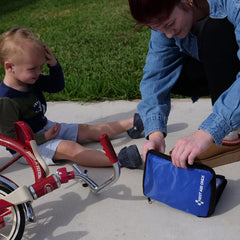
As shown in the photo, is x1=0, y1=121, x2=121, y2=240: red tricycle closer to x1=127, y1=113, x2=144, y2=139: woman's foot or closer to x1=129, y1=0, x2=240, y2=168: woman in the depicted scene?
x1=129, y1=0, x2=240, y2=168: woman

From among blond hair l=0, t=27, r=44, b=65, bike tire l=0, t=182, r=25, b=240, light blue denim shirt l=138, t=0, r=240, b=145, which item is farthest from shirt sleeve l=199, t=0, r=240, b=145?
blond hair l=0, t=27, r=44, b=65

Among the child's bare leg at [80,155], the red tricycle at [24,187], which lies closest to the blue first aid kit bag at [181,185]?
the red tricycle at [24,187]

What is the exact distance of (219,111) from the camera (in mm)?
1459

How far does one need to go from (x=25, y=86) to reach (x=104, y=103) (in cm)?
88

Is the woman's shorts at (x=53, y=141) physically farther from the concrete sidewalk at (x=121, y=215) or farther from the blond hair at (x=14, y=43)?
the blond hair at (x=14, y=43)

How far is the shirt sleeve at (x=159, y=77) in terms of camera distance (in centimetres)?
193

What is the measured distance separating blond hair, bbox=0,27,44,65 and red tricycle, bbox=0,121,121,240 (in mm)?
565

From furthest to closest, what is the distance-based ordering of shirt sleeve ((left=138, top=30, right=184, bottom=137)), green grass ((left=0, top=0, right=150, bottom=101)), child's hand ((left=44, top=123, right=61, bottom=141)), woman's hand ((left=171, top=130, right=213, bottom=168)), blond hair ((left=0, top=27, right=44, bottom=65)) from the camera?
green grass ((left=0, top=0, right=150, bottom=101))
child's hand ((left=44, top=123, right=61, bottom=141))
blond hair ((left=0, top=27, right=44, bottom=65))
shirt sleeve ((left=138, top=30, right=184, bottom=137))
woman's hand ((left=171, top=130, right=213, bottom=168))

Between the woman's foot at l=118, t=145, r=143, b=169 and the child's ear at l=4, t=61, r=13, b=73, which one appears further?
the child's ear at l=4, t=61, r=13, b=73

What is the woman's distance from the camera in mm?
1453

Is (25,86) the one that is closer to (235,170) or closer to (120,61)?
(235,170)

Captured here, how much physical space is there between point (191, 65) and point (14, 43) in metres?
0.97

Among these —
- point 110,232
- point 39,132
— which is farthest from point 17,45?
point 110,232

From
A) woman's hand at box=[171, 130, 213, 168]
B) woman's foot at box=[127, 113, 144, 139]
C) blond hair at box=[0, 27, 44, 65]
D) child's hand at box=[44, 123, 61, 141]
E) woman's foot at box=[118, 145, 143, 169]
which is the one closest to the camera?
woman's hand at box=[171, 130, 213, 168]
